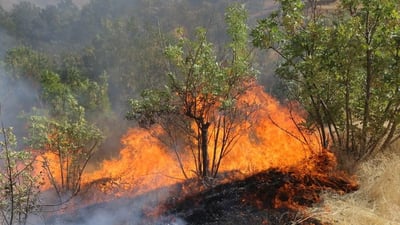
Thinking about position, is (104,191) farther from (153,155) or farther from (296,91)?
(296,91)

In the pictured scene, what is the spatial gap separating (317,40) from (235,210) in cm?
391

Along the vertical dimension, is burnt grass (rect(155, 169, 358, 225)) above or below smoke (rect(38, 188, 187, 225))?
below

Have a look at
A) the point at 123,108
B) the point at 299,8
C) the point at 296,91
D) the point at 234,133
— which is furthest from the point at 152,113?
the point at 123,108

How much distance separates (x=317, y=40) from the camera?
352 inches

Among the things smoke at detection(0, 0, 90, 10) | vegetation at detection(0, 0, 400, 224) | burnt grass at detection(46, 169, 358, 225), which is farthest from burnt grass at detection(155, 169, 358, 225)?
smoke at detection(0, 0, 90, 10)

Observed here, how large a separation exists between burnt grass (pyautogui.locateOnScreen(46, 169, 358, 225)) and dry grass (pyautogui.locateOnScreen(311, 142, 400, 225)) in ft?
0.88

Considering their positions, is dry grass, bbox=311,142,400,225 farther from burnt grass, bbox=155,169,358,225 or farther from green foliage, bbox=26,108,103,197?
green foliage, bbox=26,108,103,197

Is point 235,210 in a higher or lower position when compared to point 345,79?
lower

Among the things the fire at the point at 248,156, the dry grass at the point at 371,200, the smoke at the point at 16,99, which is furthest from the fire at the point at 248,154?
the smoke at the point at 16,99

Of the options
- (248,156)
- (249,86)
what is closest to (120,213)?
(248,156)

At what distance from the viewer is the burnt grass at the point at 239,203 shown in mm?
8445

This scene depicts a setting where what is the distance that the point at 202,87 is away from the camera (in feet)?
36.8

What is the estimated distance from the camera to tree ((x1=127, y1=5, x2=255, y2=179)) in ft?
35.9

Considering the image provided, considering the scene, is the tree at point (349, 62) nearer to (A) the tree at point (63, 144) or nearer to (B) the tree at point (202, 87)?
(B) the tree at point (202, 87)
